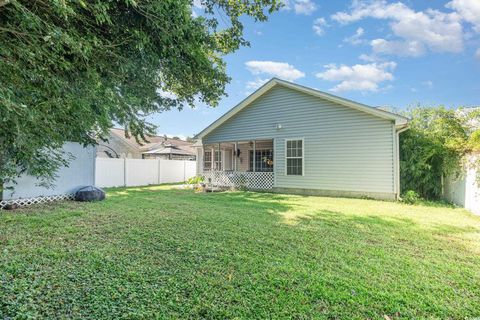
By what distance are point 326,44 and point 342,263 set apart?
39.3 ft

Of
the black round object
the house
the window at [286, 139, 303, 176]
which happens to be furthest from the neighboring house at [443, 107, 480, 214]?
the black round object

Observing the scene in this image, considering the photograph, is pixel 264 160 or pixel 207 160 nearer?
pixel 264 160

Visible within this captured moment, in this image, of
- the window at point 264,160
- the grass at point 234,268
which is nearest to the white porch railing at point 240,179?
the window at point 264,160

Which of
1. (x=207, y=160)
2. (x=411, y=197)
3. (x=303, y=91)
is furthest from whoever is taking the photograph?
(x=207, y=160)

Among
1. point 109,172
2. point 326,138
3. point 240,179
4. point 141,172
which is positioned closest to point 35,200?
point 109,172

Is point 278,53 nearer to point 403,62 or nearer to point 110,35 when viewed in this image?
point 403,62

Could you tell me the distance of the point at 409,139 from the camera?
9.78 metres

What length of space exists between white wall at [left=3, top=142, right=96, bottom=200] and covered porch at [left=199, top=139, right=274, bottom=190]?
237 inches

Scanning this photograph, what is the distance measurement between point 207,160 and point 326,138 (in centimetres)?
832

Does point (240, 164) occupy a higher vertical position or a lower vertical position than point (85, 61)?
lower

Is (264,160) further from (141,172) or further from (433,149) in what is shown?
(433,149)

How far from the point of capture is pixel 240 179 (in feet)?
43.1

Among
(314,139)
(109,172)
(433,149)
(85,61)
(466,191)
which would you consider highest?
(85,61)

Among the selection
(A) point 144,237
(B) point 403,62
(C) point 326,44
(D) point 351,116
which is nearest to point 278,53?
(C) point 326,44
